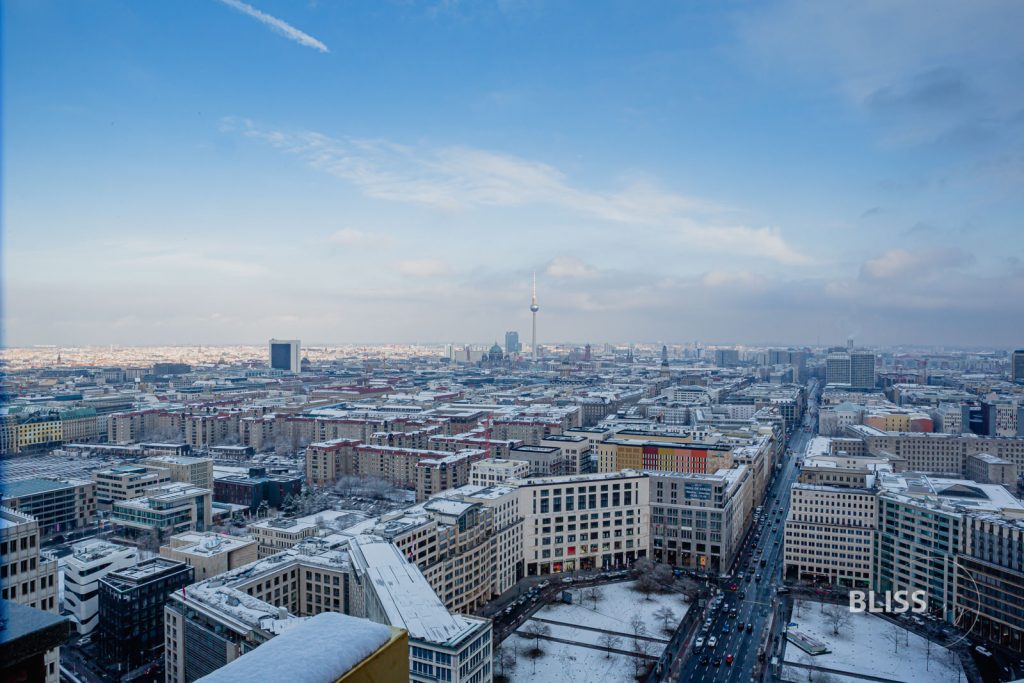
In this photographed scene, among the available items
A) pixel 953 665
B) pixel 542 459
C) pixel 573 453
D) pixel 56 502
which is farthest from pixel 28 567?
pixel 573 453

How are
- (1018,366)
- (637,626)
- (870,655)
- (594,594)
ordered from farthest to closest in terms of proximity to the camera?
1. (1018,366)
2. (594,594)
3. (637,626)
4. (870,655)

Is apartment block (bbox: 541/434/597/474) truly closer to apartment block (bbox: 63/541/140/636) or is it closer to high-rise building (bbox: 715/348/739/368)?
apartment block (bbox: 63/541/140/636)

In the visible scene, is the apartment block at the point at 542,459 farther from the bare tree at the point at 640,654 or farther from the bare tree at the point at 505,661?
the bare tree at the point at 505,661

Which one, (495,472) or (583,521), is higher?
(495,472)

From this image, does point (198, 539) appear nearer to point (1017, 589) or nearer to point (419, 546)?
point (419, 546)

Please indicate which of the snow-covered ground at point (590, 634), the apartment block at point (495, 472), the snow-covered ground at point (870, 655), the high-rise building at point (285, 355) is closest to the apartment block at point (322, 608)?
the snow-covered ground at point (590, 634)

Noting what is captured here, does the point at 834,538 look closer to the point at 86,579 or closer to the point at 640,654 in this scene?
the point at 640,654

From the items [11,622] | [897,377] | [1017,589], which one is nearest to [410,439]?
[1017,589]
